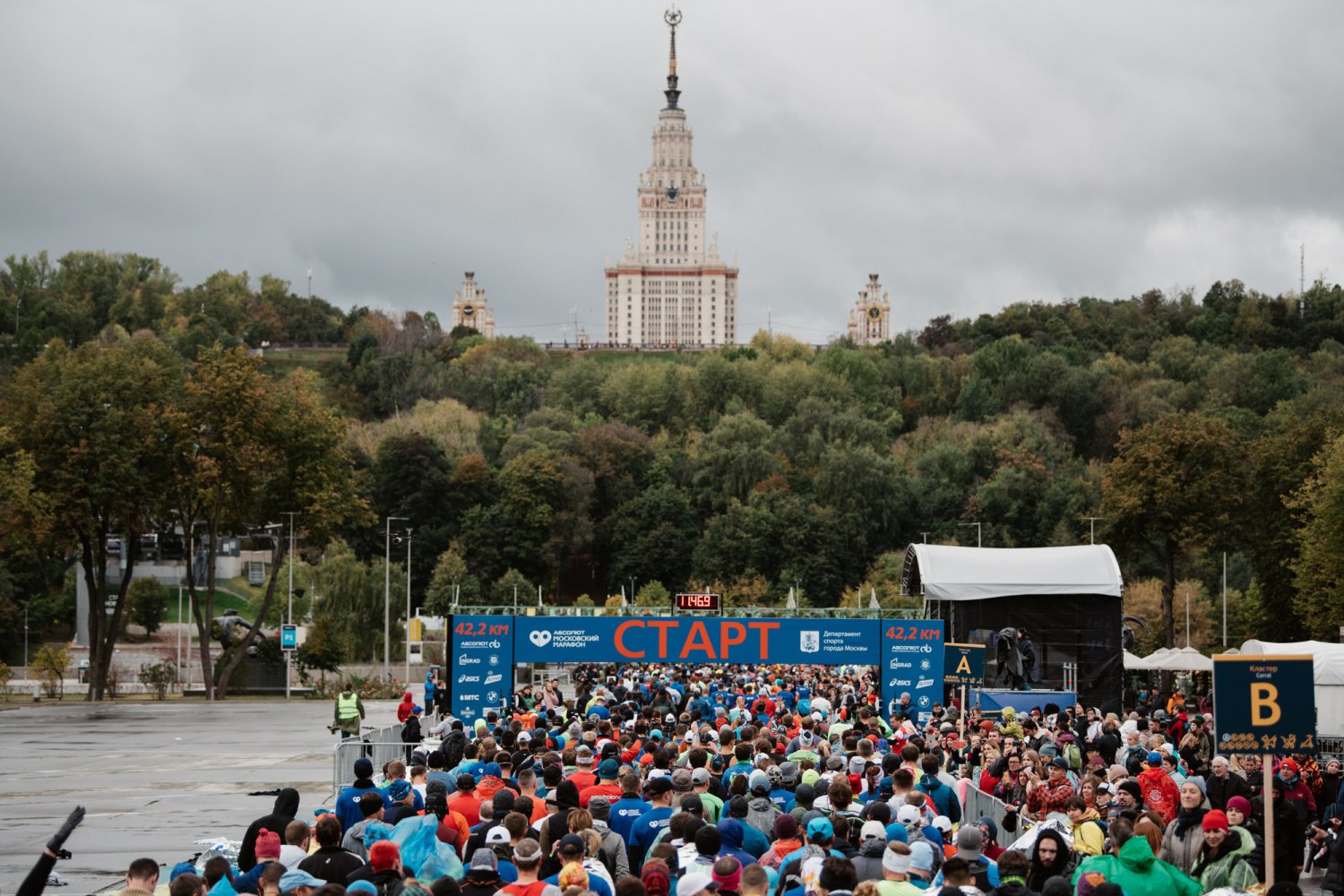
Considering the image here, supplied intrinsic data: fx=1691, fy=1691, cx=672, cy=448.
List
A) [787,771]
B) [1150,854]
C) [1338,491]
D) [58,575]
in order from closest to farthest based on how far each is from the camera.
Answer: [1150,854] < [787,771] < [1338,491] < [58,575]

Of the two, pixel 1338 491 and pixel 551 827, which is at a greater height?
pixel 1338 491

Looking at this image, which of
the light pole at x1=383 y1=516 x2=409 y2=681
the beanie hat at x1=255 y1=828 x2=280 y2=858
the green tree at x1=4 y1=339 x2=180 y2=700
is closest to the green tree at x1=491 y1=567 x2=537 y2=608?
the light pole at x1=383 y1=516 x2=409 y2=681

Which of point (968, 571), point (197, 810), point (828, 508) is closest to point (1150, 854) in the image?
point (197, 810)

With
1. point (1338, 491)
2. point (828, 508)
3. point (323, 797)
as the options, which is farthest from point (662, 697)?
point (828, 508)

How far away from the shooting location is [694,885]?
28.0 ft

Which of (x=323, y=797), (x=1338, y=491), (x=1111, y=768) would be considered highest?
(x=1338, y=491)

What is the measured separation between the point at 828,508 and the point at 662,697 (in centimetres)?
6892

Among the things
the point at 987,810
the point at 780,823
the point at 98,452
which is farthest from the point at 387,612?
the point at 780,823

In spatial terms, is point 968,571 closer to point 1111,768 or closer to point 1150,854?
point 1111,768

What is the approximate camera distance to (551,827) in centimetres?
1083

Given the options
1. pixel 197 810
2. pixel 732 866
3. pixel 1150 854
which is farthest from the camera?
pixel 197 810

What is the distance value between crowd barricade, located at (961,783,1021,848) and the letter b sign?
9.75ft

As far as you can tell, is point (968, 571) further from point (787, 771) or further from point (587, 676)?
point (787, 771)

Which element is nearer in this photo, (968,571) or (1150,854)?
(1150,854)
